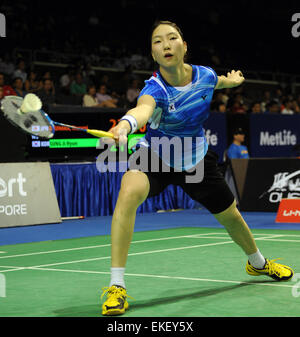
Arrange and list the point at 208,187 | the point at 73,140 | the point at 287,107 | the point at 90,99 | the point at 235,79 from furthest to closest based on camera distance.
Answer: the point at 287,107 → the point at 90,99 → the point at 73,140 → the point at 235,79 → the point at 208,187

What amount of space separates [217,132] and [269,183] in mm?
2786

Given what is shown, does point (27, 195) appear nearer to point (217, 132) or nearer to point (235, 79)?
point (217, 132)

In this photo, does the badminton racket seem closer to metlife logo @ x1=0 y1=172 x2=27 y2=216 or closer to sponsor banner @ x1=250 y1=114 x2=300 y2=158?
metlife logo @ x1=0 y1=172 x2=27 y2=216

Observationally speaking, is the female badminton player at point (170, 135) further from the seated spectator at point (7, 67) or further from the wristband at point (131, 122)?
the seated spectator at point (7, 67)

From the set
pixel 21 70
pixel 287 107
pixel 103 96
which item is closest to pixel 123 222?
pixel 103 96

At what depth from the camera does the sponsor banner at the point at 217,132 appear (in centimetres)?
1460

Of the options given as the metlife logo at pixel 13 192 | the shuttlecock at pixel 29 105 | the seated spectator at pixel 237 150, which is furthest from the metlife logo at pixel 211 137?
the shuttlecock at pixel 29 105

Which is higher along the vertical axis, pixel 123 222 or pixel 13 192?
pixel 123 222

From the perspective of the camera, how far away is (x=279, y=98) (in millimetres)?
21094

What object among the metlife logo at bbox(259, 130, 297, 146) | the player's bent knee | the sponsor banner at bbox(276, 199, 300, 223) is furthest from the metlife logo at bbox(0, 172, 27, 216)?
the metlife logo at bbox(259, 130, 297, 146)

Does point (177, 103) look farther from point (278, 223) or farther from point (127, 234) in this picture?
point (278, 223)

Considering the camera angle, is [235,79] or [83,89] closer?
[235,79]

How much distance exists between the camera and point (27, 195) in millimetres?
10445
